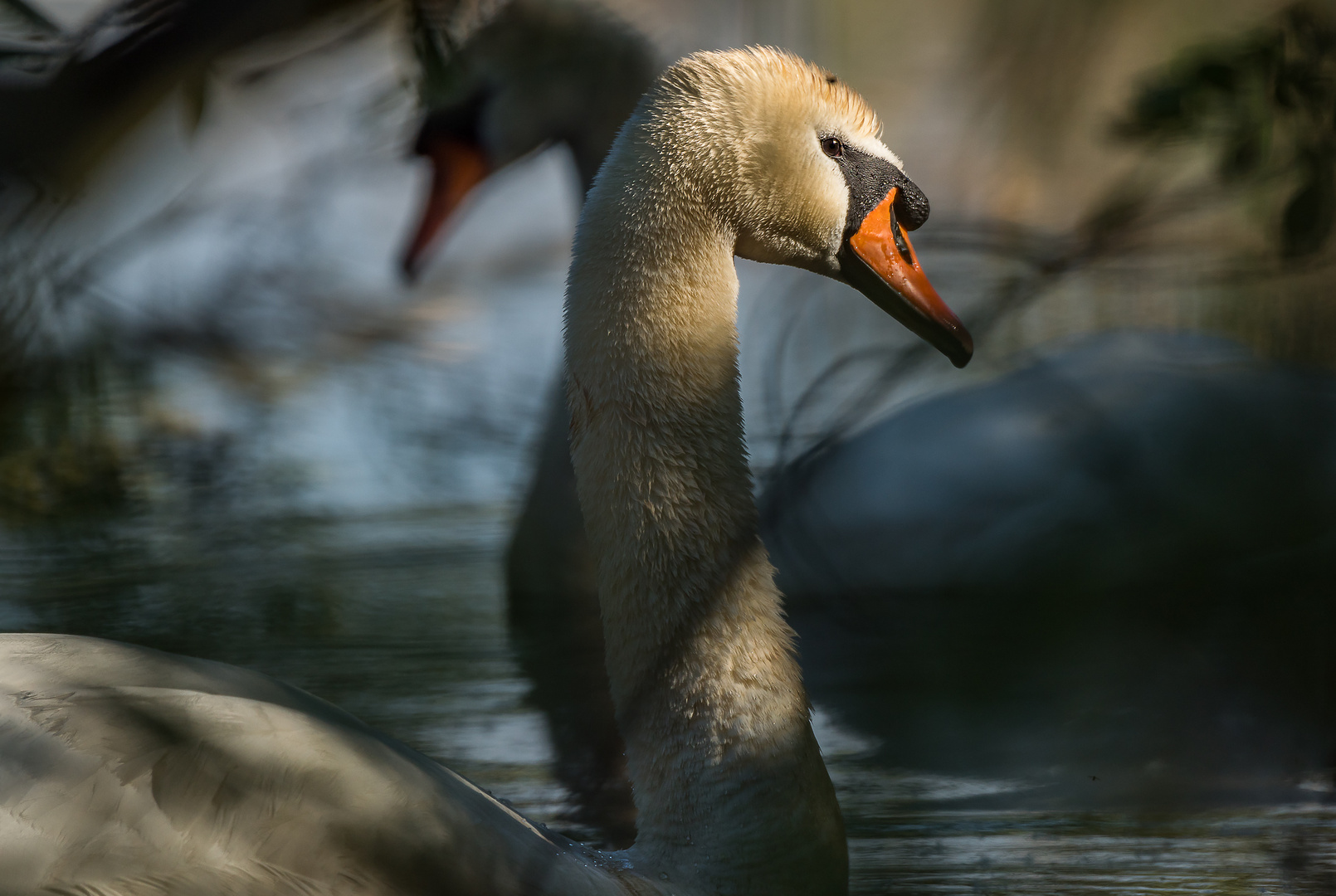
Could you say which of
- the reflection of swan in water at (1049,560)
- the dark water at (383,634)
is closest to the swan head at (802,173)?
the reflection of swan in water at (1049,560)

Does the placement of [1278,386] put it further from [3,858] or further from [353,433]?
[3,858]

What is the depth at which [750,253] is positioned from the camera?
5.33 ft

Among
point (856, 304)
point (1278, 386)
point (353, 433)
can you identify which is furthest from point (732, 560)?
point (856, 304)

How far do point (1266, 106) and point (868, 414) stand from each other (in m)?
1.25

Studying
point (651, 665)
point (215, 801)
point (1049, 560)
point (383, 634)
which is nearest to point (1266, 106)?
point (1049, 560)

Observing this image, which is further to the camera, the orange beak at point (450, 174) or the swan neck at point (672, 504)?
the orange beak at point (450, 174)

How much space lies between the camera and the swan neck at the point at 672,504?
57.6 inches

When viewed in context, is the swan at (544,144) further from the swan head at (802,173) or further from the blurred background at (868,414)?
the swan head at (802,173)

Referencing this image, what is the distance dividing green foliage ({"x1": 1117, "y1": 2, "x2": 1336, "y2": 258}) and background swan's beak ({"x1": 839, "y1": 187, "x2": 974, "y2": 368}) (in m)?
0.37

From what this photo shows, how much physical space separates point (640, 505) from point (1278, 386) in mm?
1296

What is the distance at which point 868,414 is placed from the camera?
2.44m

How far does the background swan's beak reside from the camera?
1.65m

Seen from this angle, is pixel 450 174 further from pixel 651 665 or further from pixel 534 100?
pixel 651 665

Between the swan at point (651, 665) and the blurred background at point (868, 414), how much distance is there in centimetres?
15
